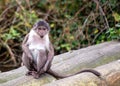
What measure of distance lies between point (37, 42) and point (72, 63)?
2.16ft

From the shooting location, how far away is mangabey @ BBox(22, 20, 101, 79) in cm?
468

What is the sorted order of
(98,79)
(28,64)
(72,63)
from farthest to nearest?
(72,63) < (28,64) < (98,79)

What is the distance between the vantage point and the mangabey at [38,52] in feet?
15.3

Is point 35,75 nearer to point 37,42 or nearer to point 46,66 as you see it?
point 46,66

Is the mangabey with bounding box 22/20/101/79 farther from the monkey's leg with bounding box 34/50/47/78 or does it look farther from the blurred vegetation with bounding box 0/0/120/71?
the blurred vegetation with bounding box 0/0/120/71

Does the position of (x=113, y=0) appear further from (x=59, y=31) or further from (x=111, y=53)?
(x=111, y=53)

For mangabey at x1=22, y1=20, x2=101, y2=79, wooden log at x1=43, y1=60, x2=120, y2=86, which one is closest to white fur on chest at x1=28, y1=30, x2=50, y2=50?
mangabey at x1=22, y1=20, x2=101, y2=79

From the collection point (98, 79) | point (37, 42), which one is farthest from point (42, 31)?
point (98, 79)

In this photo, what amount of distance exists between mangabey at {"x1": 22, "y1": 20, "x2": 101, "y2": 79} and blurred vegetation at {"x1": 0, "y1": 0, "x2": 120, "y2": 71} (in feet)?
11.3

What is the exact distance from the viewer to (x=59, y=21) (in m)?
8.94

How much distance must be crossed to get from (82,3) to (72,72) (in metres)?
4.31

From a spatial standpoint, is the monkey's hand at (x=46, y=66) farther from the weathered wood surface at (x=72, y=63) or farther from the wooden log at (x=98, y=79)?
the wooden log at (x=98, y=79)

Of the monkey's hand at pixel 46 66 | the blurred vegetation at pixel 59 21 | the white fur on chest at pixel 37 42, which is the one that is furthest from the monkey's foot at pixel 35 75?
the blurred vegetation at pixel 59 21

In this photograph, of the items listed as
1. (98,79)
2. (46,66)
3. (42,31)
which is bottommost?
(98,79)
